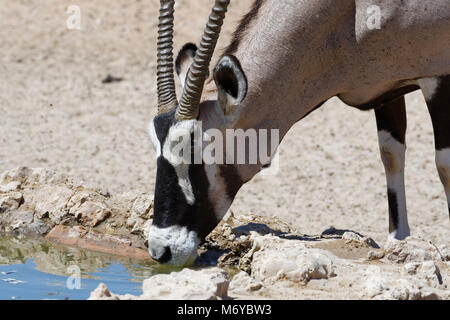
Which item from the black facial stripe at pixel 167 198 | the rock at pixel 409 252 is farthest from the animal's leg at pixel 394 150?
the black facial stripe at pixel 167 198

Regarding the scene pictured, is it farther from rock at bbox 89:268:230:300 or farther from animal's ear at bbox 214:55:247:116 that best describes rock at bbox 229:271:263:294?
animal's ear at bbox 214:55:247:116

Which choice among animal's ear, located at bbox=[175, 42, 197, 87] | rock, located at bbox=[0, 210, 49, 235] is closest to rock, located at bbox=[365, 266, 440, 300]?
animal's ear, located at bbox=[175, 42, 197, 87]

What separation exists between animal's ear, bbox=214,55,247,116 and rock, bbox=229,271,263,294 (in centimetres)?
138

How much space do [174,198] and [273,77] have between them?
103 centimetres

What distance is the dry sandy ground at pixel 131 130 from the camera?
8.97m

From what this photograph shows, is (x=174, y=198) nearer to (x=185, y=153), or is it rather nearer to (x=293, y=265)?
(x=185, y=153)

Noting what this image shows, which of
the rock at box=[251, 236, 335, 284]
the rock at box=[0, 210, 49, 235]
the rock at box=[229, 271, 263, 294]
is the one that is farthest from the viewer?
the rock at box=[0, 210, 49, 235]

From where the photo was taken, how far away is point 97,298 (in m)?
4.20

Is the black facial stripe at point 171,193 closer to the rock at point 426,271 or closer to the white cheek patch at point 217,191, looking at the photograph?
the white cheek patch at point 217,191

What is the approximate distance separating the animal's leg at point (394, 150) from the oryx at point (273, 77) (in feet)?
2.56

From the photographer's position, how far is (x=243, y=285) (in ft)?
15.5

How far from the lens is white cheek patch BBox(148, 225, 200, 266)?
5.69 m
